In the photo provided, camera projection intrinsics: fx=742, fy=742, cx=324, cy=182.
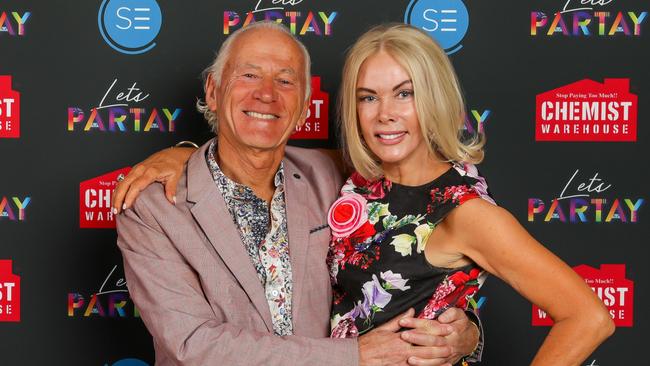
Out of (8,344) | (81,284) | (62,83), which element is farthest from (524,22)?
(8,344)

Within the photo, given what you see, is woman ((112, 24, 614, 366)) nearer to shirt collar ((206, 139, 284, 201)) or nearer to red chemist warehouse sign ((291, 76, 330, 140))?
shirt collar ((206, 139, 284, 201))

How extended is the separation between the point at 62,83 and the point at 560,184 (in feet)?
5.69

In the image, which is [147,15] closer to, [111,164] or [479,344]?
[111,164]

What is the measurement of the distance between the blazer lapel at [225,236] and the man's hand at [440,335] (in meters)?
0.34

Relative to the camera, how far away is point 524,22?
2518 mm

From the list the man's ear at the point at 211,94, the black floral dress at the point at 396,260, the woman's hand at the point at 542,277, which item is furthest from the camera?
the man's ear at the point at 211,94

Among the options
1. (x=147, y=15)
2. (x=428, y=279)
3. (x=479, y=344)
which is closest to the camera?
(x=428, y=279)

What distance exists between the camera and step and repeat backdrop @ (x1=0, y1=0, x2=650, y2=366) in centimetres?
252

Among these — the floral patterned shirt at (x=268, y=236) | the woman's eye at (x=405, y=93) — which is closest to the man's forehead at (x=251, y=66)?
the floral patterned shirt at (x=268, y=236)

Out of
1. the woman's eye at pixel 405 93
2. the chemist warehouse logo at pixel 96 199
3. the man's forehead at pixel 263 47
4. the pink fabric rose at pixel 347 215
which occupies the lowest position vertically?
the chemist warehouse logo at pixel 96 199

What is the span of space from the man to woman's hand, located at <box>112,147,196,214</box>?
0.8 inches

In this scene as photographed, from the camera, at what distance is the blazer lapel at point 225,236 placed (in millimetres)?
1770

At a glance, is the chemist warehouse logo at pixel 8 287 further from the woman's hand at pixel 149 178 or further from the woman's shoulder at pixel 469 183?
the woman's shoulder at pixel 469 183

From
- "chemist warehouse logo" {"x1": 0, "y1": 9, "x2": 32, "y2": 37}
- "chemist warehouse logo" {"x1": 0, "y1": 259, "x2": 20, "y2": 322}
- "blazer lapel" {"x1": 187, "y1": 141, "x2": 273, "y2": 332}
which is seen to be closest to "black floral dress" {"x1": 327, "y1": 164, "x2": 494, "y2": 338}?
"blazer lapel" {"x1": 187, "y1": 141, "x2": 273, "y2": 332}
